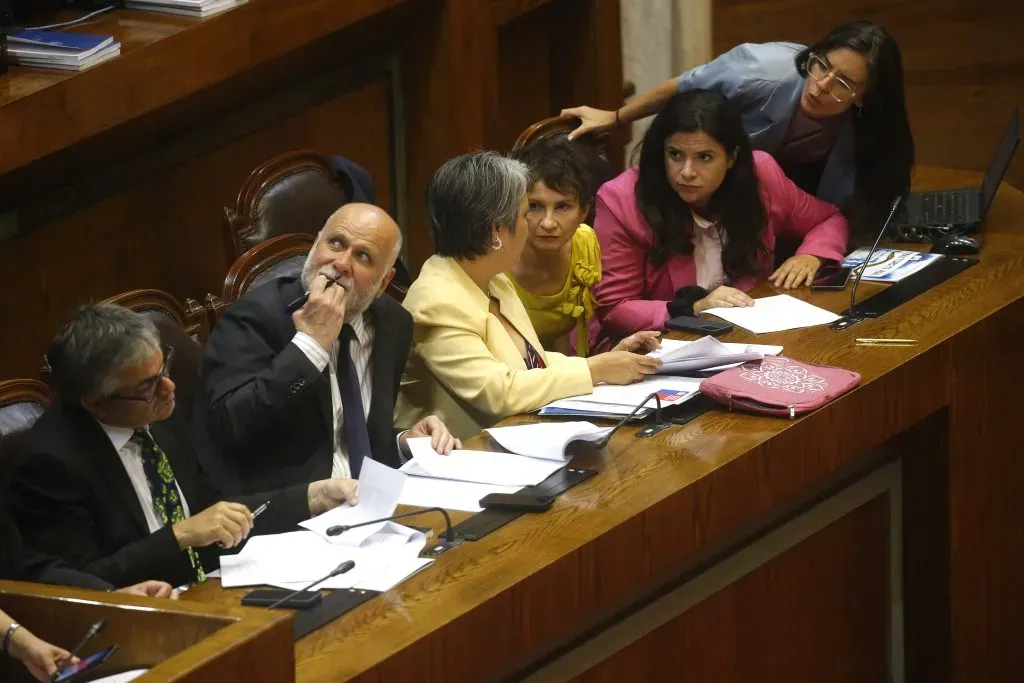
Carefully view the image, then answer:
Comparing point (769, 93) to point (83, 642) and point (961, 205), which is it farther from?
point (83, 642)

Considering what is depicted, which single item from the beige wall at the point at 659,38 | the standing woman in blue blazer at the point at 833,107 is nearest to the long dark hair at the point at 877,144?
the standing woman in blue blazer at the point at 833,107

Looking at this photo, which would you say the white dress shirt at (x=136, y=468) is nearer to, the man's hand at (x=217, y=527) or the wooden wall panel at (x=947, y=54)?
the man's hand at (x=217, y=527)

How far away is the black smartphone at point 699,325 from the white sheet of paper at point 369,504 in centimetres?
114

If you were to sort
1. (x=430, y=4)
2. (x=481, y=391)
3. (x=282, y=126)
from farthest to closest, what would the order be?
(x=430, y=4) → (x=282, y=126) → (x=481, y=391)

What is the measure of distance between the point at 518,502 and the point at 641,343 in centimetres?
78

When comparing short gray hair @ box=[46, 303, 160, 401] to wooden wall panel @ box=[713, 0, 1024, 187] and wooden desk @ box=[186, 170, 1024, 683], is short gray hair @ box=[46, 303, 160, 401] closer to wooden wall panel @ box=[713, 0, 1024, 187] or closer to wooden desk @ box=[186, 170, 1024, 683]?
wooden desk @ box=[186, 170, 1024, 683]

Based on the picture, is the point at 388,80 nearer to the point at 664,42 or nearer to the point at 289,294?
the point at 664,42

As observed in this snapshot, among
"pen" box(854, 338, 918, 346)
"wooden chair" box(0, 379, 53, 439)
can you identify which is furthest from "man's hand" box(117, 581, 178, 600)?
"pen" box(854, 338, 918, 346)

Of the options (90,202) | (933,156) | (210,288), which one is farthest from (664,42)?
(90,202)

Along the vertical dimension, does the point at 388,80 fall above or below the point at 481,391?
above

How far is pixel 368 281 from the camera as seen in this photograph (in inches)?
109

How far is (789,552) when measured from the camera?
9.39 feet

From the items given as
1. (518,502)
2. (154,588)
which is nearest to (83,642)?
(154,588)

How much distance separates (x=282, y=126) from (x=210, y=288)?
472mm
